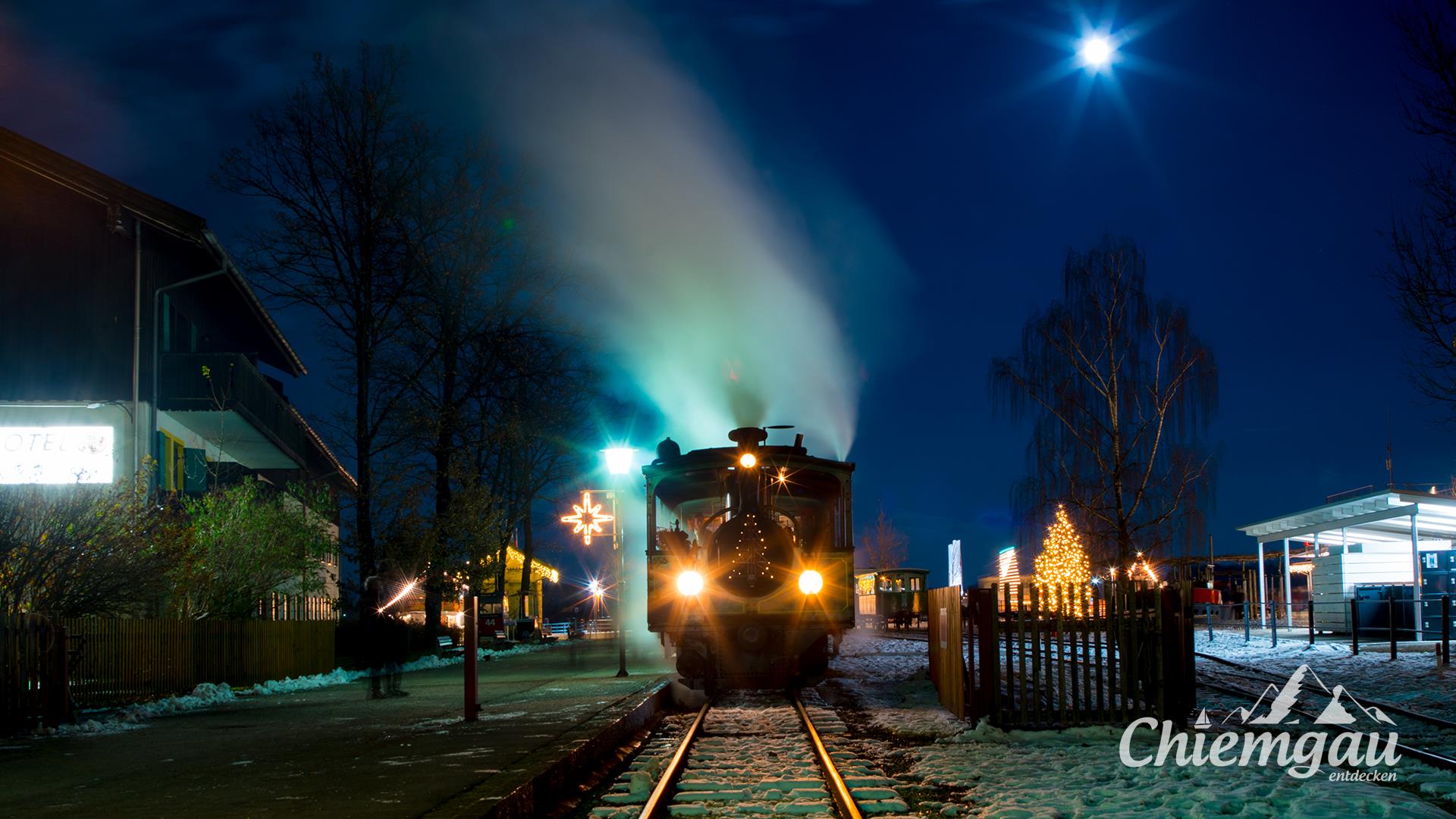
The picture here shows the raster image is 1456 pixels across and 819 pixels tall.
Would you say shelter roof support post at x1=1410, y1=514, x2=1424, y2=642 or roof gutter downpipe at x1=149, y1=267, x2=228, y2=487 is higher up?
roof gutter downpipe at x1=149, y1=267, x2=228, y2=487

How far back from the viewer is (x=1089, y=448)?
28625 mm

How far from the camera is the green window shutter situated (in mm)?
26234

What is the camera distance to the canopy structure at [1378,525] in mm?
24672

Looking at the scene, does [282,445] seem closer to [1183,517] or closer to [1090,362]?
[1090,362]

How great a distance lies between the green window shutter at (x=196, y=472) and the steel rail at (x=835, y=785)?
19192 millimetres

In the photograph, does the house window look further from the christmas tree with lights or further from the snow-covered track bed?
the christmas tree with lights

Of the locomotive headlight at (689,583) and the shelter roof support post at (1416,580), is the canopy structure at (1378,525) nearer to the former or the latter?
the shelter roof support post at (1416,580)

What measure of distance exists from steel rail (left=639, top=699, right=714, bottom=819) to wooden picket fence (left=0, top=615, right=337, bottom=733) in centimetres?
660

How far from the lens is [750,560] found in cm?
1535

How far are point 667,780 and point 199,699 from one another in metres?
10.1

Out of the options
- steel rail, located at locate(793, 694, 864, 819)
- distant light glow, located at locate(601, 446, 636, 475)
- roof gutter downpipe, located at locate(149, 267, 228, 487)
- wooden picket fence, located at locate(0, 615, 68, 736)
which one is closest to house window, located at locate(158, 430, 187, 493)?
roof gutter downpipe, located at locate(149, 267, 228, 487)

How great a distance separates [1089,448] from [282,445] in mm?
20581

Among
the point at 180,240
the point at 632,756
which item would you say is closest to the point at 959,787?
the point at 632,756

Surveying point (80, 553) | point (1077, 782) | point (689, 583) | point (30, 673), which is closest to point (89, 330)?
point (80, 553)
